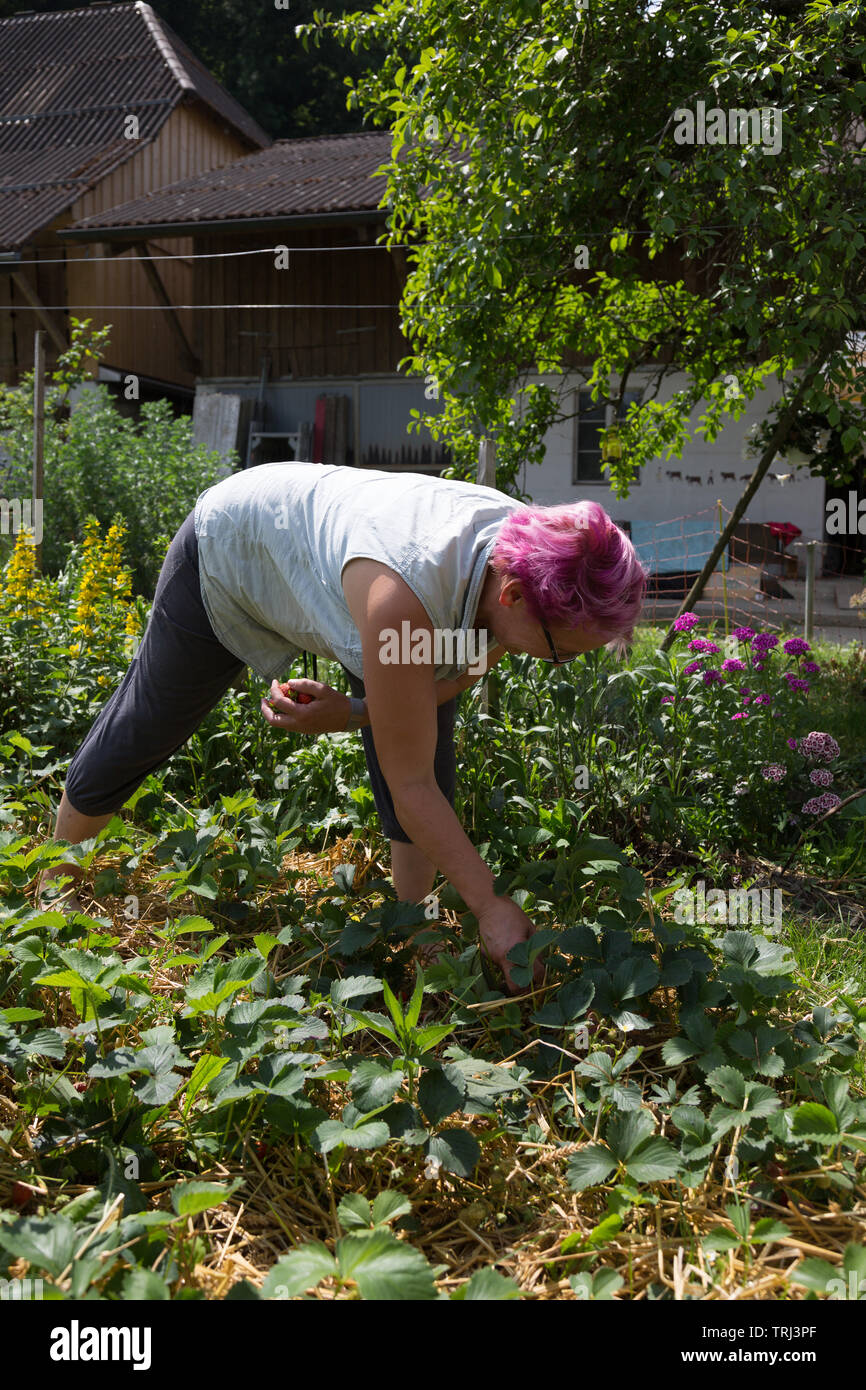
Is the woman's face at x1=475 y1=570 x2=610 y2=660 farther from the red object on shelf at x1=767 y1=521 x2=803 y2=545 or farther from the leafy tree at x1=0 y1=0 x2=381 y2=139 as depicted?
the leafy tree at x1=0 y1=0 x2=381 y2=139

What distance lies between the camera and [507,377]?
4895mm

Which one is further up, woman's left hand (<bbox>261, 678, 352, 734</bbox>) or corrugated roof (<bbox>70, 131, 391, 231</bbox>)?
corrugated roof (<bbox>70, 131, 391, 231</bbox>)

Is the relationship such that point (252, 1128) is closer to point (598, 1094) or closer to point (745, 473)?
point (598, 1094)

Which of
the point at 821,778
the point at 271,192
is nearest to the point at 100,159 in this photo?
the point at 271,192

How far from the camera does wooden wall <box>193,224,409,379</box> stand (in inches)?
497

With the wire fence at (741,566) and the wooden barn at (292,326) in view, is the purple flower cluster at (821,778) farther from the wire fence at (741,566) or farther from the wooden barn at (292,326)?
the wooden barn at (292,326)

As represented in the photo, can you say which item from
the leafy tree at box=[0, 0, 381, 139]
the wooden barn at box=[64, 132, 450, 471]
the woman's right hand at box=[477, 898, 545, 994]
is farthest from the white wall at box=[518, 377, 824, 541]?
the leafy tree at box=[0, 0, 381, 139]

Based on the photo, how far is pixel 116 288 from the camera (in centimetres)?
1432

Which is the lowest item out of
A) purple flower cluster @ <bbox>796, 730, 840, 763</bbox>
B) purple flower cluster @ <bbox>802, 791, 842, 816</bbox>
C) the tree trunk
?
purple flower cluster @ <bbox>802, 791, 842, 816</bbox>

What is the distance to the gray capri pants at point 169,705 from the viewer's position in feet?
7.77

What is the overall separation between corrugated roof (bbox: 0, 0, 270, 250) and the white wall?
277 inches

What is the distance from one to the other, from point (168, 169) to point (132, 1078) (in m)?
16.6
